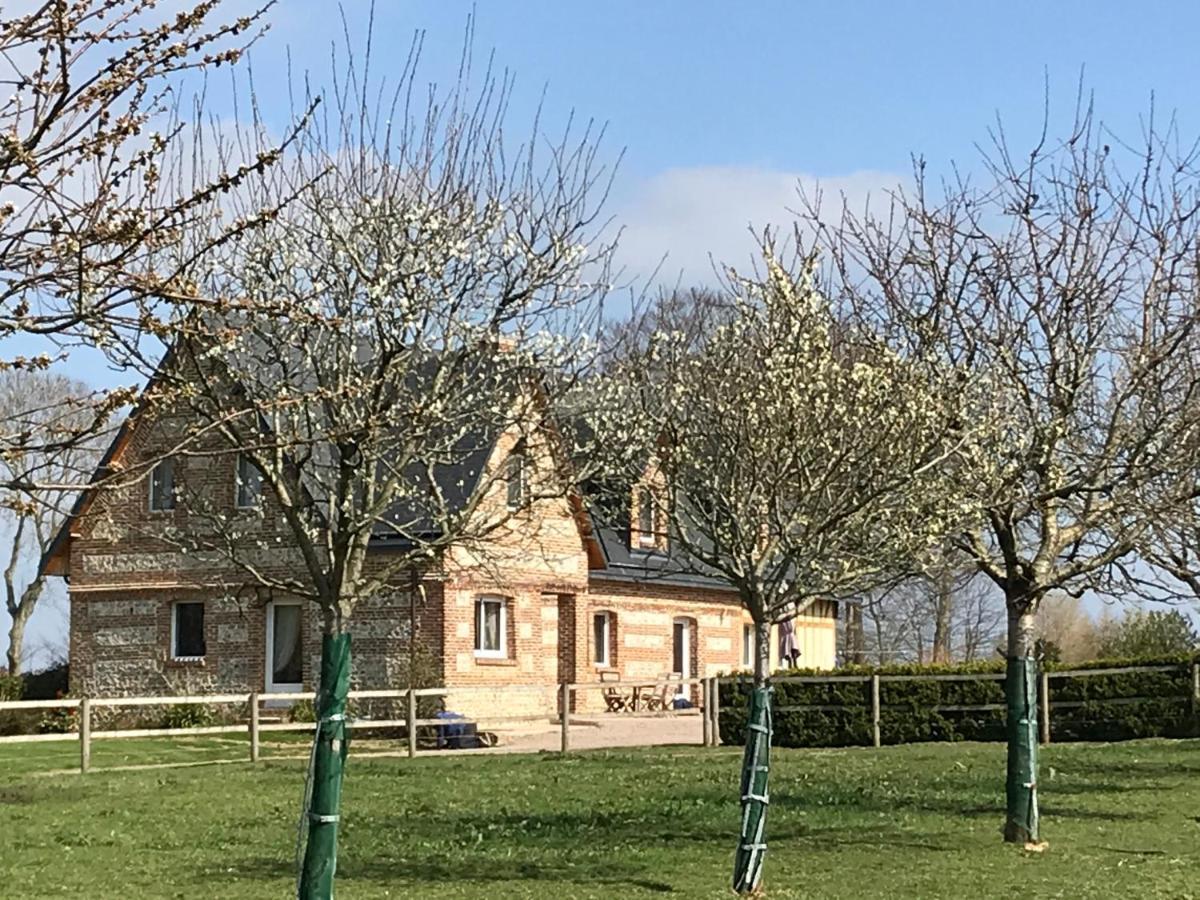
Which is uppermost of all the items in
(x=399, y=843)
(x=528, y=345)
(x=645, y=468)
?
(x=528, y=345)

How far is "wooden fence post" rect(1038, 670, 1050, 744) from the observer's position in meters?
25.3

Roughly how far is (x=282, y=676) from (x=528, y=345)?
15313 mm

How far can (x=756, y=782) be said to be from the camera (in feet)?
36.1

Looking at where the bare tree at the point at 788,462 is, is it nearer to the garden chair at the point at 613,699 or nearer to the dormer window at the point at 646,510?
the dormer window at the point at 646,510

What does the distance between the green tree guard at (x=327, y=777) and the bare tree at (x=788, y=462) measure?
10.9 feet

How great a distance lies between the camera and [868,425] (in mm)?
10906

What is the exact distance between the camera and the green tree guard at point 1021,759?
42.8 feet

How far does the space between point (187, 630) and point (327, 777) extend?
23020 mm

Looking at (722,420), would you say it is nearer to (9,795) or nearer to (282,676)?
(9,795)

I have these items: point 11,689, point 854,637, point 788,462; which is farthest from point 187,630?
point 854,637

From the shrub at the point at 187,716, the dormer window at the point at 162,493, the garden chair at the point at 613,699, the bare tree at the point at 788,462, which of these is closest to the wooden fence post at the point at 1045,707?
the garden chair at the point at 613,699

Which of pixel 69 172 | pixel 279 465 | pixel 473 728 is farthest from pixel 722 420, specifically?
pixel 473 728

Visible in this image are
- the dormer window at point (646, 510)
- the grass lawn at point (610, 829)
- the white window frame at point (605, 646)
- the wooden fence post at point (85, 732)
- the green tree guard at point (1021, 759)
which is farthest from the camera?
the white window frame at point (605, 646)

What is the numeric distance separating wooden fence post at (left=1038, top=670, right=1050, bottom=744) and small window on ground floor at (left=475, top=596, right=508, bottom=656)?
31.9 feet
